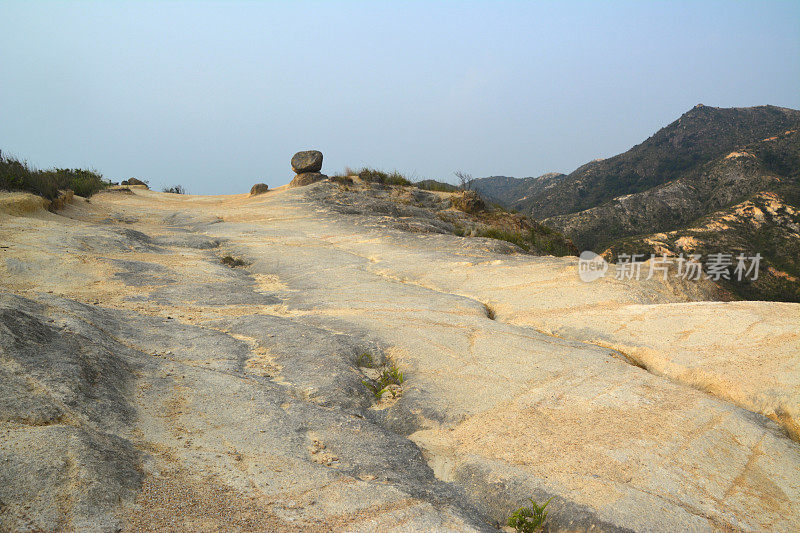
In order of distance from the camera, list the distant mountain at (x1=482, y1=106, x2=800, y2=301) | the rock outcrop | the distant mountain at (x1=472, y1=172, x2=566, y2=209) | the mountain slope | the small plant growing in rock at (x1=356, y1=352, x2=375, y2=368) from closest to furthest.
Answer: the small plant growing in rock at (x1=356, y1=352, x2=375, y2=368) → the rock outcrop → the distant mountain at (x1=482, y1=106, x2=800, y2=301) → the mountain slope → the distant mountain at (x1=472, y1=172, x2=566, y2=209)

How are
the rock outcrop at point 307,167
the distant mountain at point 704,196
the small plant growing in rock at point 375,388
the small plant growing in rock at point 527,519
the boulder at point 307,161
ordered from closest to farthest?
the small plant growing in rock at point 527,519
the small plant growing in rock at point 375,388
the rock outcrop at point 307,167
the boulder at point 307,161
the distant mountain at point 704,196

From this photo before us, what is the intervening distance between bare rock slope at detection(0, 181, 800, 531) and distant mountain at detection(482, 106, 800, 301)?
24.0 metres

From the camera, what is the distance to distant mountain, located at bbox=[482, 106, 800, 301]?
26.5m

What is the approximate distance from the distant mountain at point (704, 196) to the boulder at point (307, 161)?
2088 centimetres

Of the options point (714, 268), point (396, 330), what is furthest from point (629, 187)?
point (396, 330)

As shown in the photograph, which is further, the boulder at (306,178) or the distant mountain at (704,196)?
the distant mountain at (704,196)

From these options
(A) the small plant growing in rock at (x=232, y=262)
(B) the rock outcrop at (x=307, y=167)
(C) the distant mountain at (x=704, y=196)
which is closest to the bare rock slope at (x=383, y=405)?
(A) the small plant growing in rock at (x=232, y=262)

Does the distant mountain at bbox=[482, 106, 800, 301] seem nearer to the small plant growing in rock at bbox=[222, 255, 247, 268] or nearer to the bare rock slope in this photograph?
the bare rock slope

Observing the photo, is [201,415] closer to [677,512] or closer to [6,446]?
[6,446]

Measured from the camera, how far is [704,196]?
1475 inches

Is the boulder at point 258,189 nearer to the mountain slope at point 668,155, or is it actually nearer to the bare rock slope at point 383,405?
the bare rock slope at point 383,405

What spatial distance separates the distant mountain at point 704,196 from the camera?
2648 centimetres

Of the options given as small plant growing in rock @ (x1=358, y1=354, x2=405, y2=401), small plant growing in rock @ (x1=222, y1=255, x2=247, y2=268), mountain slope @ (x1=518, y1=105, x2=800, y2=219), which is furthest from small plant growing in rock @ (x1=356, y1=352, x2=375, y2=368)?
mountain slope @ (x1=518, y1=105, x2=800, y2=219)

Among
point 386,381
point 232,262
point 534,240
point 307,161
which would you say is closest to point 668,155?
point 534,240
